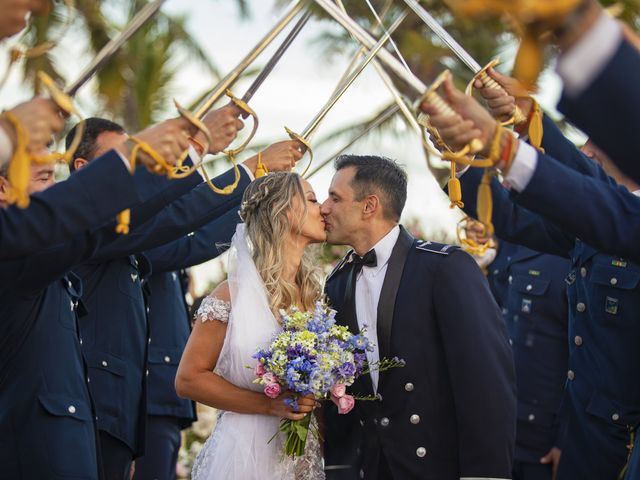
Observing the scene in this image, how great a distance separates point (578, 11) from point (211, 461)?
10.1ft

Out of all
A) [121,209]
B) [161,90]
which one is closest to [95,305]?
[121,209]

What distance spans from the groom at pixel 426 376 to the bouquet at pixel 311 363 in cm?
14

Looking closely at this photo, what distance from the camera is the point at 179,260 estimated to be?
19.9ft

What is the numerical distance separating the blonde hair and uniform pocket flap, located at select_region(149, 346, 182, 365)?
129 cm

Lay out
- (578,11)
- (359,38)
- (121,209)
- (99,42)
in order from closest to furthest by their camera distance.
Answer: (578,11), (121,209), (359,38), (99,42)

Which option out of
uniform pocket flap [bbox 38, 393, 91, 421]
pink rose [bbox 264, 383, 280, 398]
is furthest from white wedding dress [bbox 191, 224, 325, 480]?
uniform pocket flap [bbox 38, 393, 91, 421]

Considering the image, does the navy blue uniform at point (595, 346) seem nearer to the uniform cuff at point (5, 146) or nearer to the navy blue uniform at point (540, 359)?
the navy blue uniform at point (540, 359)

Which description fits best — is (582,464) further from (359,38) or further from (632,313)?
(359,38)

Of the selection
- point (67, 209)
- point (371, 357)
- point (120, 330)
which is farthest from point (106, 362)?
point (67, 209)

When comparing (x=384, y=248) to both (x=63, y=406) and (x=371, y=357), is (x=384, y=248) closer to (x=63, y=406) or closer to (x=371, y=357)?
(x=371, y=357)

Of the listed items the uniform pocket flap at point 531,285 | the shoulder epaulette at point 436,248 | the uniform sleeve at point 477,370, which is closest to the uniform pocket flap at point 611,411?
the uniform sleeve at point 477,370

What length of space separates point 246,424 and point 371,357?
669 mm

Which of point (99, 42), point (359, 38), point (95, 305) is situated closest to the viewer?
point (359, 38)

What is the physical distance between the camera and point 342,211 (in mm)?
5246
